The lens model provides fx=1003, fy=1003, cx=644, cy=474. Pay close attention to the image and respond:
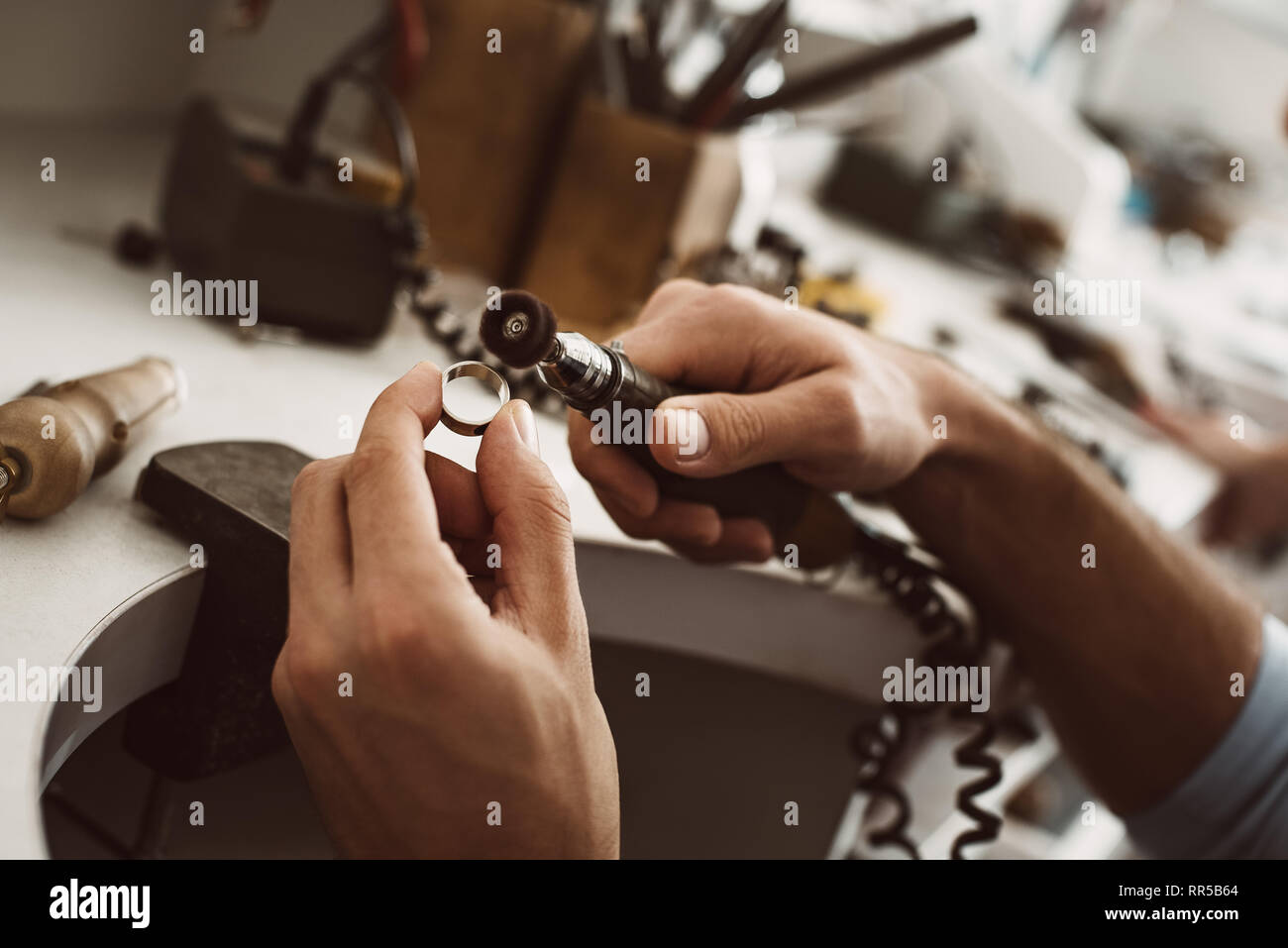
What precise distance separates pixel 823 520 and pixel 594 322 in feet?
1.39

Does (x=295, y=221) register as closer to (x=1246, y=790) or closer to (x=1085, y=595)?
(x=1085, y=595)

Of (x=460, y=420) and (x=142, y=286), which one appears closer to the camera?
(x=460, y=420)

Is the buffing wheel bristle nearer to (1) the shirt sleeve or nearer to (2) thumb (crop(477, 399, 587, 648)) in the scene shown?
(2) thumb (crop(477, 399, 587, 648))

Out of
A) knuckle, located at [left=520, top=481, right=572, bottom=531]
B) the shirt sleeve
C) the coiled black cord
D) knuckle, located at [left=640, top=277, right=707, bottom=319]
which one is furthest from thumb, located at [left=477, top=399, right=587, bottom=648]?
the shirt sleeve

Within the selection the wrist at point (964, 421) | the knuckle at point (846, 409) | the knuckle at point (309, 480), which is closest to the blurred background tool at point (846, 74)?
the wrist at point (964, 421)

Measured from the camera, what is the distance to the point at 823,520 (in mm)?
660

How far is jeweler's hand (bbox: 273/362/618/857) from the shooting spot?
358 mm

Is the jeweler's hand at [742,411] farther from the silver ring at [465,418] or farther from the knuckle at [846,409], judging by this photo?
the silver ring at [465,418]

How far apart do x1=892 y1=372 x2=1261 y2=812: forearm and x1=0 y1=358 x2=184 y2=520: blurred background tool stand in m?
0.53

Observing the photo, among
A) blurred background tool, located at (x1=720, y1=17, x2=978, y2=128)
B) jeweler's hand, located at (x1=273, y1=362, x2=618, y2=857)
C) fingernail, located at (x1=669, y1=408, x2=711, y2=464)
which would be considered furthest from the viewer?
blurred background tool, located at (x1=720, y1=17, x2=978, y2=128)

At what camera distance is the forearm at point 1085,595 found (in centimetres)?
78

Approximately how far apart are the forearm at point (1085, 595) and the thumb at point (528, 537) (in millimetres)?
419
